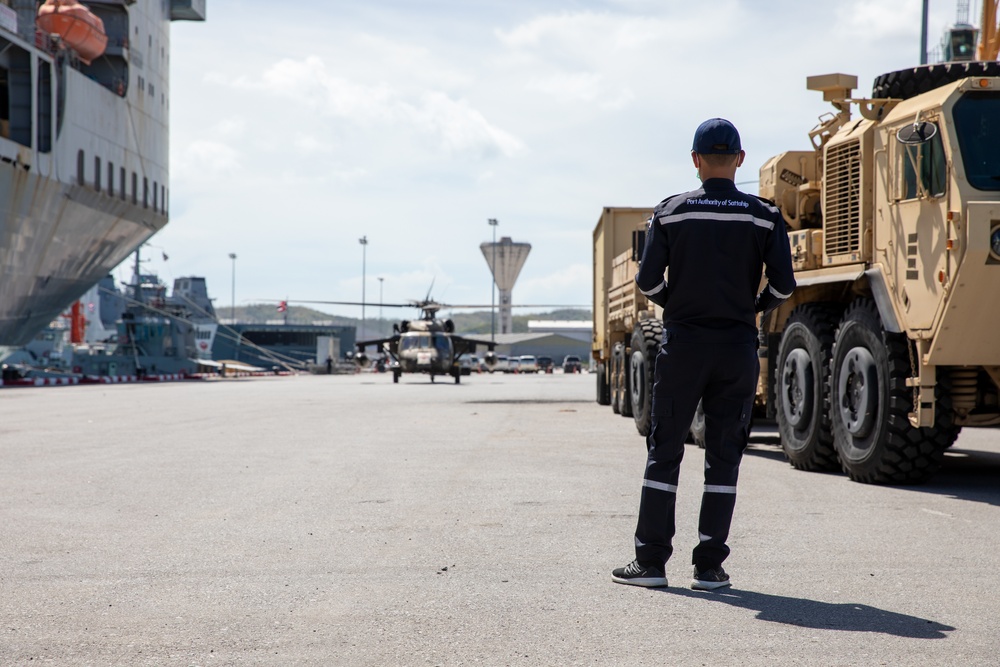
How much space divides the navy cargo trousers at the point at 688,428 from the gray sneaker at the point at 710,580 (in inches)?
1.2

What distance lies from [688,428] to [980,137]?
4419mm

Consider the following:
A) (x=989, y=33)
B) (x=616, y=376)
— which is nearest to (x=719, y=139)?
(x=989, y=33)

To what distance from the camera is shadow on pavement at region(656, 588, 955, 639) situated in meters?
3.99

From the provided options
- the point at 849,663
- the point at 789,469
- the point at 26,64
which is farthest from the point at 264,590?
the point at 26,64

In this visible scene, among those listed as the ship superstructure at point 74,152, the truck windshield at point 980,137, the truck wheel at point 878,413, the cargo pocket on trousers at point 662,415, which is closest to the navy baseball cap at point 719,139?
the cargo pocket on trousers at point 662,415

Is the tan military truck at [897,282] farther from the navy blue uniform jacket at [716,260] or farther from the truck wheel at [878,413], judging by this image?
the navy blue uniform jacket at [716,260]

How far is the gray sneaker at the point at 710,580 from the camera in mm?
4684

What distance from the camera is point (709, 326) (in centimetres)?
487

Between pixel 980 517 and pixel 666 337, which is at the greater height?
pixel 666 337

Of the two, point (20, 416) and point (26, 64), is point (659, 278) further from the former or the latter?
point (26, 64)

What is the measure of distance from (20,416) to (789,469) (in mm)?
14449

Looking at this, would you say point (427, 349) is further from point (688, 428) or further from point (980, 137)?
point (688, 428)

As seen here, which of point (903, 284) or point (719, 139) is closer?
point (719, 139)

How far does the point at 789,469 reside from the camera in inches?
393
